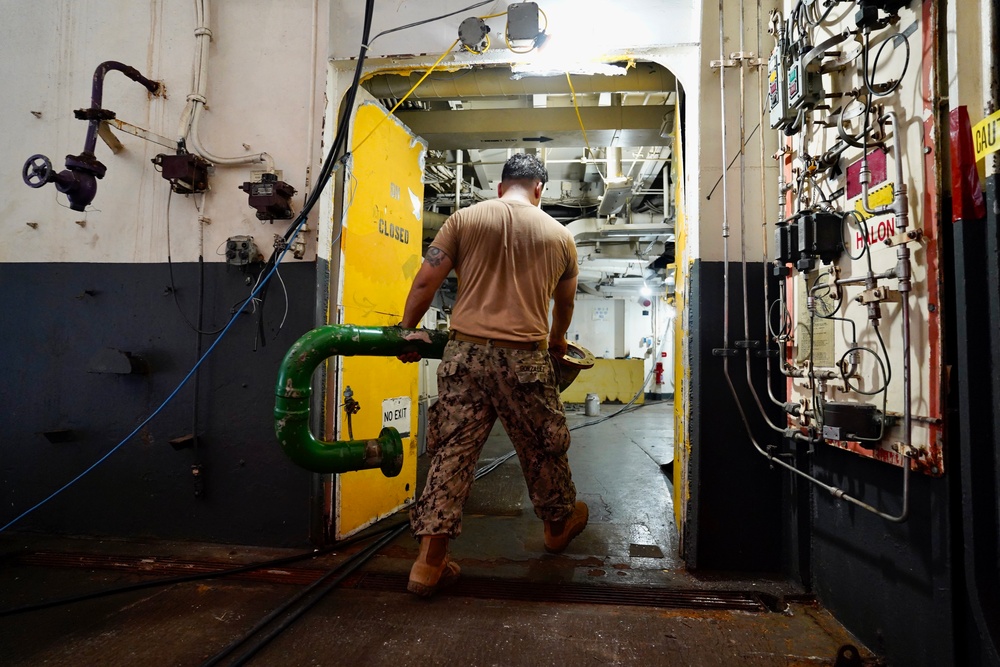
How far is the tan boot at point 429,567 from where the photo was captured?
170cm

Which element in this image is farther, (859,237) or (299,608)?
(299,608)

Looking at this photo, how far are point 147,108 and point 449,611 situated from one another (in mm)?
2950

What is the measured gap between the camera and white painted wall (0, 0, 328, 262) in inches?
90.7

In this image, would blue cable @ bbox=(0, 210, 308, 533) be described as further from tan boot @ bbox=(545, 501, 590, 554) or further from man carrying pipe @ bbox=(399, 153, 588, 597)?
tan boot @ bbox=(545, 501, 590, 554)

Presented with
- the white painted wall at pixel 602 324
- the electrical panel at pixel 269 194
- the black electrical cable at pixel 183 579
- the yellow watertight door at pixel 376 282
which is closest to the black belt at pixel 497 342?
the yellow watertight door at pixel 376 282

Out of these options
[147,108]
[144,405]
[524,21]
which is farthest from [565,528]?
[147,108]

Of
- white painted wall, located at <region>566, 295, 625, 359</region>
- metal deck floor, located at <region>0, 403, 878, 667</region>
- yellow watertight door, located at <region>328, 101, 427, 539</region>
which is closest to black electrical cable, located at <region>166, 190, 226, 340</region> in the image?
yellow watertight door, located at <region>328, 101, 427, 539</region>

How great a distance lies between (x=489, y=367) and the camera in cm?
175

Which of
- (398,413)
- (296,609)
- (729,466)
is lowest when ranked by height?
(296,609)

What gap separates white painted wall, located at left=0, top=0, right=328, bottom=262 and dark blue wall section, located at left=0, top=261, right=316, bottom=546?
0.20m

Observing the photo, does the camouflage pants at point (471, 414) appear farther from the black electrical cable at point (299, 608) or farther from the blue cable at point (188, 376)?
the blue cable at point (188, 376)

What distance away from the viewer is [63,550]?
2162 mm

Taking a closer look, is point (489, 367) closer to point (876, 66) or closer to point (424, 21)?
point (876, 66)

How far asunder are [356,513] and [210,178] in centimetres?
195
